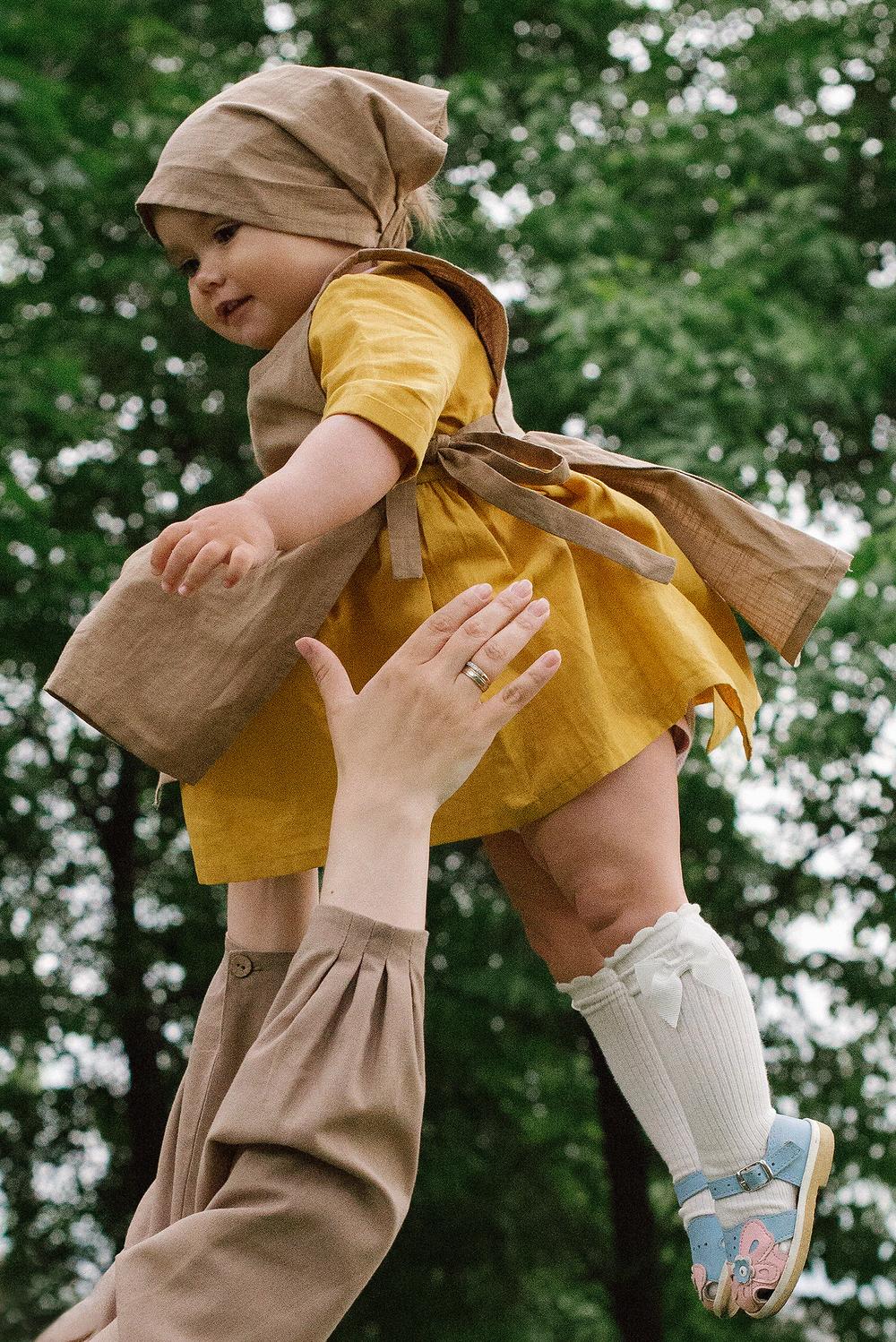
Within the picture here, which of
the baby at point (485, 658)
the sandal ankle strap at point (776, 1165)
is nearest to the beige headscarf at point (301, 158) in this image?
the baby at point (485, 658)

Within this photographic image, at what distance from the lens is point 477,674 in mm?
1246

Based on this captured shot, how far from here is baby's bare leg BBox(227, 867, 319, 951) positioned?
160cm

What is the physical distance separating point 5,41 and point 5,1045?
436cm

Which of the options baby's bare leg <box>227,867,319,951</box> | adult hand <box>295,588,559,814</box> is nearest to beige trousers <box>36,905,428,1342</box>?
adult hand <box>295,588,559,814</box>

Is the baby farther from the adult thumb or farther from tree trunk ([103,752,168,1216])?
A: tree trunk ([103,752,168,1216])

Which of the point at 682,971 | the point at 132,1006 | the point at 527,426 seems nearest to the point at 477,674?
the point at 682,971

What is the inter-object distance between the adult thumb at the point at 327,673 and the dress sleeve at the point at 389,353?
170 mm

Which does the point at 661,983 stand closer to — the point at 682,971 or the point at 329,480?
the point at 682,971

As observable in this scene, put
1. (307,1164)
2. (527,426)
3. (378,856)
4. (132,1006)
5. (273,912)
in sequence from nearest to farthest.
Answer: (307,1164)
(378,856)
(273,912)
(527,426)
(132,1006)

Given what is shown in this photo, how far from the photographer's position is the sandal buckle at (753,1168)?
1.33 metres

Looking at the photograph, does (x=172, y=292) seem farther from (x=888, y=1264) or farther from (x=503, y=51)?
(x=888, y=1264)

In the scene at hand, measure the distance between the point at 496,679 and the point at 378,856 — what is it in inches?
12.1

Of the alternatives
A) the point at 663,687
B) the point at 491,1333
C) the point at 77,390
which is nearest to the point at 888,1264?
the point at 491,1333

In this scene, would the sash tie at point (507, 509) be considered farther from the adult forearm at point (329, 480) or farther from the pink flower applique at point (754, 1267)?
the pink flower applique at point (754, 1267)
